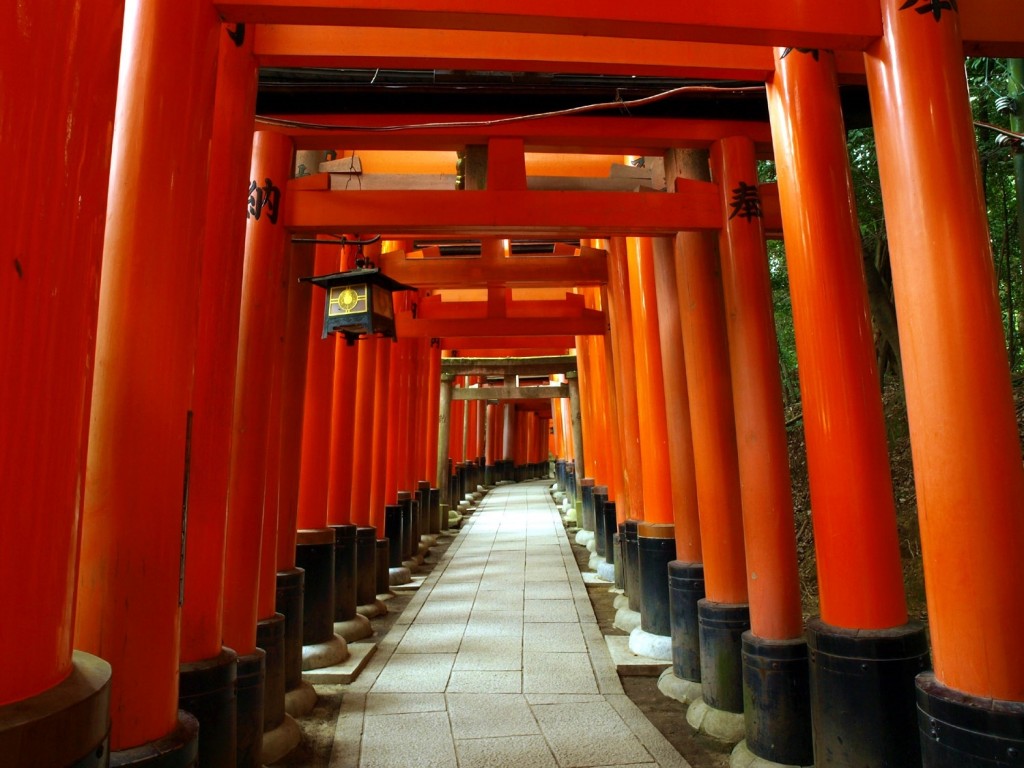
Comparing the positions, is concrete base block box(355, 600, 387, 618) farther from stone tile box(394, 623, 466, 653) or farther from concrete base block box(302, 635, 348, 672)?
concrete base block box(302, 635, 348, 672)

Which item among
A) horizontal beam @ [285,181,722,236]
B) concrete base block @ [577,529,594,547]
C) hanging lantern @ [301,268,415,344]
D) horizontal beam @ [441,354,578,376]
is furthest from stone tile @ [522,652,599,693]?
horizontal beam @ [441,354,578,376]

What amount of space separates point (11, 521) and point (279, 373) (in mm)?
3035

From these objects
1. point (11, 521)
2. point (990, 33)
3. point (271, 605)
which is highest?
point (990, 33)

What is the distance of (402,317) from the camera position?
981 cm

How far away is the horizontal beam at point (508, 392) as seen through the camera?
20.1 meters

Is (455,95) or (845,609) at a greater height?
(455,95)

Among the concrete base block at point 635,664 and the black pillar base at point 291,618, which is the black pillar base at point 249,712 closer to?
the black pillar base at point 291,618

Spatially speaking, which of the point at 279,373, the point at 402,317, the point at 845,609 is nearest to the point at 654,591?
the point at 845,609

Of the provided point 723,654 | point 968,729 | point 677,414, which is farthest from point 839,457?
point 677,414

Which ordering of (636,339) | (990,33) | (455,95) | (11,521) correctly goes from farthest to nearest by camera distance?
1. (636,339)
2. (455,95)
3. (990,33)
4. (11,521)

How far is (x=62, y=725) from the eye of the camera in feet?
4.56

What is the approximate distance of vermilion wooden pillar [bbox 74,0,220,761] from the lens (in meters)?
2.19

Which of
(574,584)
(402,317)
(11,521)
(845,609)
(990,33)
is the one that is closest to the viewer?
(11,521)

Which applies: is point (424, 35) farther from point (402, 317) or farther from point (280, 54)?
point (402, 317)
